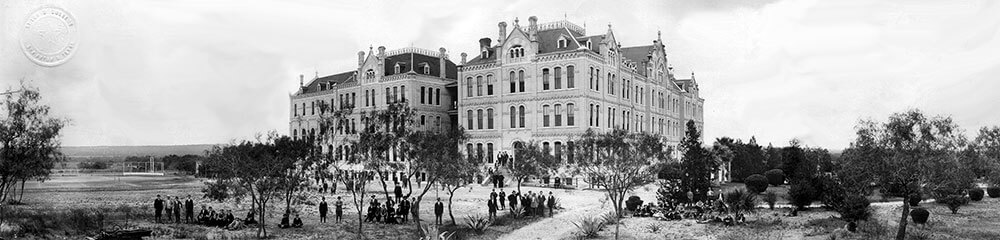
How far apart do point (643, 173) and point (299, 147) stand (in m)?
13.1

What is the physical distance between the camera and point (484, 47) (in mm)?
60188

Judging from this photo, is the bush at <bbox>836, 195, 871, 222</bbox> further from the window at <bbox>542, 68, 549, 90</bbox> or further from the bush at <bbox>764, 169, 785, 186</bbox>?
the bush at <bbox>764, 169, 785, 186</bbox>

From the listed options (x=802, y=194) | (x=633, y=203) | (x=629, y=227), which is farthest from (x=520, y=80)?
(x=629, y=227)

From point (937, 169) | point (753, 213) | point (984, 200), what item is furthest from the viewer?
point (984, 200)

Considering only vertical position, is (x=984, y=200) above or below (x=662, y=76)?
below

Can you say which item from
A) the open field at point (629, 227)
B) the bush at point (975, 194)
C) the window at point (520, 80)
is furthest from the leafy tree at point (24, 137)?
the bush at point (975, 194)

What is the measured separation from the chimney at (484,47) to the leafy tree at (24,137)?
39.6 metres

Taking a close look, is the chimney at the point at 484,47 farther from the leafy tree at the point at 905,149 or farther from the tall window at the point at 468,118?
the leafy tree at the point at 905,149

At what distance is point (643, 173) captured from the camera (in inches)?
1100

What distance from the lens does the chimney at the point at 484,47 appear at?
5991 centimetres

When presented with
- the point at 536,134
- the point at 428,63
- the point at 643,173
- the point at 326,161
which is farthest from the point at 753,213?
the point at 428,63

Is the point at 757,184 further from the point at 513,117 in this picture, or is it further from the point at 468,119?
the point at 468,119

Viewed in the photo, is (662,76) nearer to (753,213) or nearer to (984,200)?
(984,200)

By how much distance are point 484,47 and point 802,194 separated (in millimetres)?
32740
